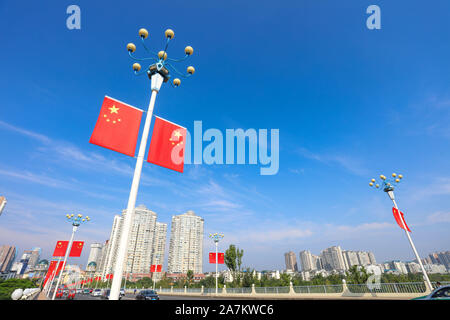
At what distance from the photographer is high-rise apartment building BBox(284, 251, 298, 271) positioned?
120 meters

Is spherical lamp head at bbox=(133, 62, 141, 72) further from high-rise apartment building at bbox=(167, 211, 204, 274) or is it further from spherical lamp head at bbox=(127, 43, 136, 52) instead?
high-rise apartment building at bbox=(167, 211, 204, 274)

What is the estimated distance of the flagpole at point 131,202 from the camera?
4.89 metres

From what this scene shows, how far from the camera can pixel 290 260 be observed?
123562 mm

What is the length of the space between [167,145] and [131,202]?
2184mm

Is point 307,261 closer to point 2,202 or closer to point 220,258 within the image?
point 220,258

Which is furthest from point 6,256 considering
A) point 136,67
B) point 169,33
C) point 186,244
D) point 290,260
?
point 169,33

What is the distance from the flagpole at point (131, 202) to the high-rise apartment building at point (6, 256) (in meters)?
179

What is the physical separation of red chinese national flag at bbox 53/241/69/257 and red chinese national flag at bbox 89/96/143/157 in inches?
817

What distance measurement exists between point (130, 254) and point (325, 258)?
96889 millimetres

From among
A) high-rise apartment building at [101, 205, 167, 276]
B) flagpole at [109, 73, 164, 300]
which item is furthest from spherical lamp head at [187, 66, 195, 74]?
high-rise apartment building at [101, 205, 167, 276]

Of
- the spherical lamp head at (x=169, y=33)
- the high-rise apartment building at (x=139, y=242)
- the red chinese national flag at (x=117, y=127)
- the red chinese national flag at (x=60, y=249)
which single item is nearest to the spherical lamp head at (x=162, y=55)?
the spherical lamp head at (x=169, y=33)

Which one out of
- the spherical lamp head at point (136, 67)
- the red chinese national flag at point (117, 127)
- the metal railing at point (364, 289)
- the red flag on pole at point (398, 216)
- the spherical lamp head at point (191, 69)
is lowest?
the metal railing at point (364, 289)

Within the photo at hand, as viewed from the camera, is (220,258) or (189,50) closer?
(189,50)

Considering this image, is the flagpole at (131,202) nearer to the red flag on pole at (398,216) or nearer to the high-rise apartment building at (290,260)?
the red flag on pole at (398,216)
